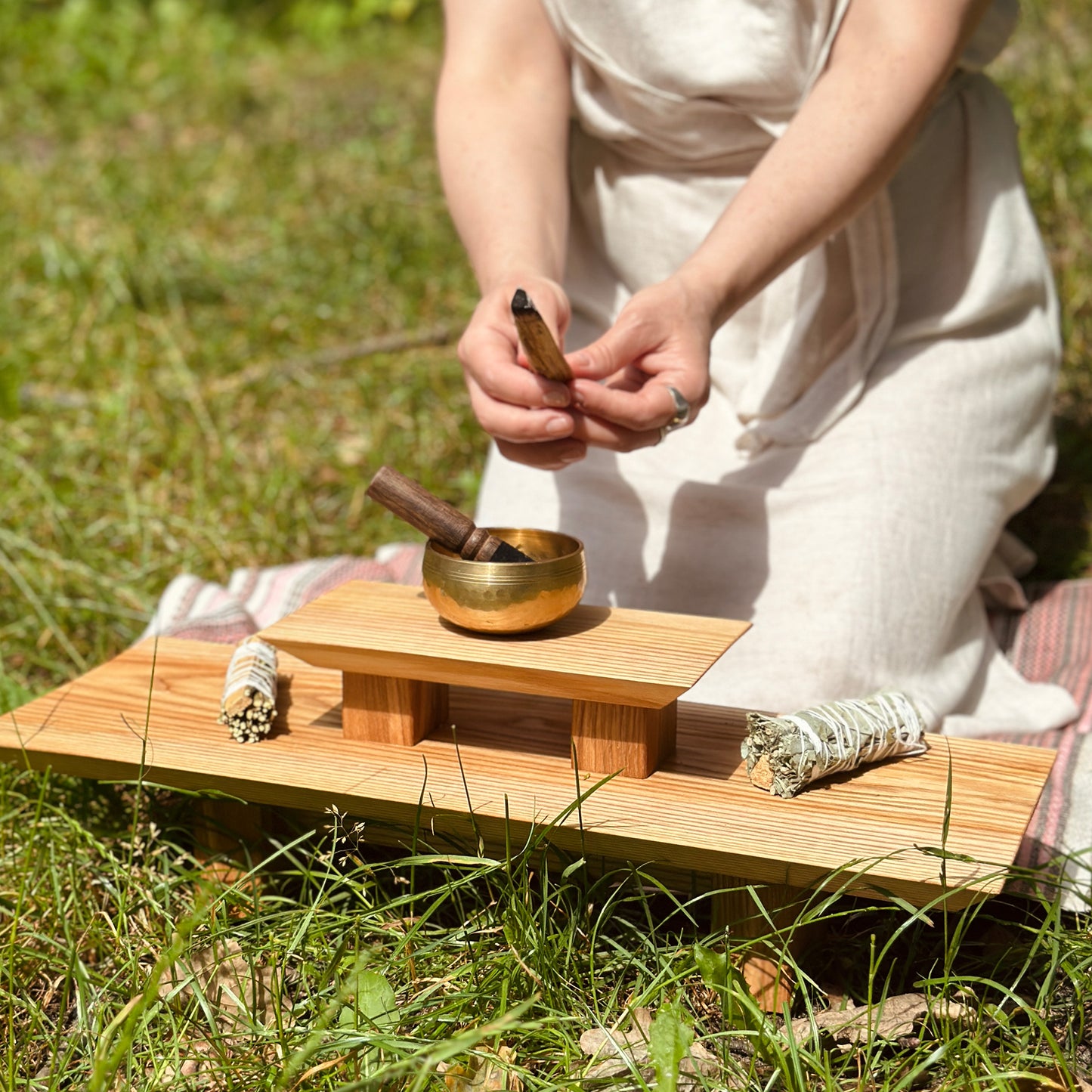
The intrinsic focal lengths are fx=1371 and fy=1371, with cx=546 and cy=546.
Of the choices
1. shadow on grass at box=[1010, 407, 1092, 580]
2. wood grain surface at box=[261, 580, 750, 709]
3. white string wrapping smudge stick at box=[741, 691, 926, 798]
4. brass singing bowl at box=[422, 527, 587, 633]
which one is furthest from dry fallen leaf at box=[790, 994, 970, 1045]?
shadow on grass at box=[1010, 407, 1092, 580]

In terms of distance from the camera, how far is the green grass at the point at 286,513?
Answer: 1.49 metres

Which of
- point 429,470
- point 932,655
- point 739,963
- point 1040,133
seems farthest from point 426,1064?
point 1040,133

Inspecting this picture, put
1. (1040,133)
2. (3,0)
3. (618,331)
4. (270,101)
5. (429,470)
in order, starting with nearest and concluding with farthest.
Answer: (618,331) → (429,470) → (1040,133) → (270,101) → (3,0)

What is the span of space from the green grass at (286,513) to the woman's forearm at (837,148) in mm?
915

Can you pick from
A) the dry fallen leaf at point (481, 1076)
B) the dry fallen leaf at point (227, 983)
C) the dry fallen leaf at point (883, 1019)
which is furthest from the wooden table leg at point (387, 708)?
the dry fallen leaf at point (883, 1019)

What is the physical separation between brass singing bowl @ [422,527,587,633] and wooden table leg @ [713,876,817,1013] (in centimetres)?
38

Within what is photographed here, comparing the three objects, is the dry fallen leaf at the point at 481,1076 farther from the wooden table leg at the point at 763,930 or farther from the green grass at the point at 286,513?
the wooden table leg at the point at 763,930

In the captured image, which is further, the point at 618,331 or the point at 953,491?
the point at 953,491

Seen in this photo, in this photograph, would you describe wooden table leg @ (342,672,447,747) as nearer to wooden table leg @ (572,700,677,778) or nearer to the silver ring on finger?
wooden table leg @ (572,700,677,778)

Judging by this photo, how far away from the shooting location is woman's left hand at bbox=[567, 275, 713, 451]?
73.0 inches

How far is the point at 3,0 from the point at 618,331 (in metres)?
6.36

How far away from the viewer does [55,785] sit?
2.02 metres

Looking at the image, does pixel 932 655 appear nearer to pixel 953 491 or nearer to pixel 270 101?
pixel 953 491

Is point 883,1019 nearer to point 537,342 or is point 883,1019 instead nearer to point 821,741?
point 821,741
